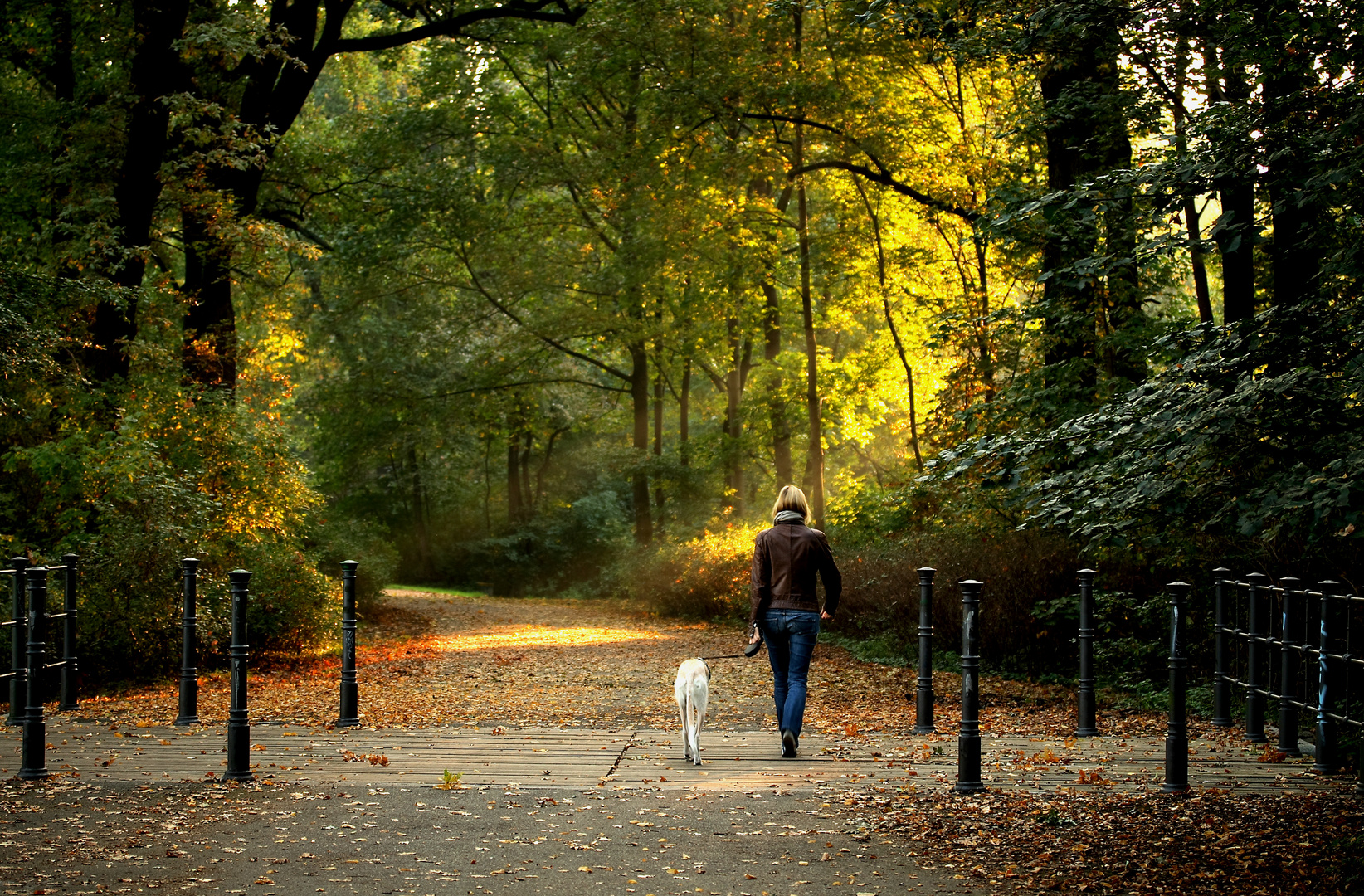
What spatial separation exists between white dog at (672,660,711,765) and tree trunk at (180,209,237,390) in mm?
10425

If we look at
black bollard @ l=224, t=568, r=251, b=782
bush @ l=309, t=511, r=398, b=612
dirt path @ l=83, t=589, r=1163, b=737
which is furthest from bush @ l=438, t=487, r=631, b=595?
black bollard @ l=224, t=568, r=251, b=782

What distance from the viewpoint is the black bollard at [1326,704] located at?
6969 millimetres

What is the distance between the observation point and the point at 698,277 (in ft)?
86.3

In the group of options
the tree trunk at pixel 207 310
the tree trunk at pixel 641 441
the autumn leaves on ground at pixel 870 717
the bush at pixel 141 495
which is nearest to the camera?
the autumn leaves on ground at pixel 870 717

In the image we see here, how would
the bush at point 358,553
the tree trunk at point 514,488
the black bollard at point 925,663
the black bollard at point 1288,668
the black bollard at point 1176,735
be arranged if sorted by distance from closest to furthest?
the black bollard at point 1176,735 < the black bollard at point 1288,668 < the black bollard at point 925,663 < the bush at point 358,553 < the tree trunk at point 514,488

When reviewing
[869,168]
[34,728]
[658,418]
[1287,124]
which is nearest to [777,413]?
[658,418]

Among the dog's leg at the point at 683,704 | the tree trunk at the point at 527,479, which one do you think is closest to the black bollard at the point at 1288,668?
the dog's leg at the point at 683,704

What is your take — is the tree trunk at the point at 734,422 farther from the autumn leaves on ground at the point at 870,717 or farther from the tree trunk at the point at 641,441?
the autumn leaves on ground at the point at 870,717

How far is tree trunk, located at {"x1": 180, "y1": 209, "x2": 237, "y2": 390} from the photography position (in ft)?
53.7

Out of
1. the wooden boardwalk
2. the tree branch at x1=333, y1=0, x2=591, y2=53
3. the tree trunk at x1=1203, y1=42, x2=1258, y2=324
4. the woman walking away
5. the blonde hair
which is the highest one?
the tree branch at x1=333, y1=0, x2=591, y2=53

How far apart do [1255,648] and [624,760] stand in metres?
4.59

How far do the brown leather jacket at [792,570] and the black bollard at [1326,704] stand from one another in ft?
9.97

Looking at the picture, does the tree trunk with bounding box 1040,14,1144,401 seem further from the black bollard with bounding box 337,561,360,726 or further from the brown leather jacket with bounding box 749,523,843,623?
the black bollard with bounding box 337,561,360,726

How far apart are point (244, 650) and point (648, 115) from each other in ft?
63.4
